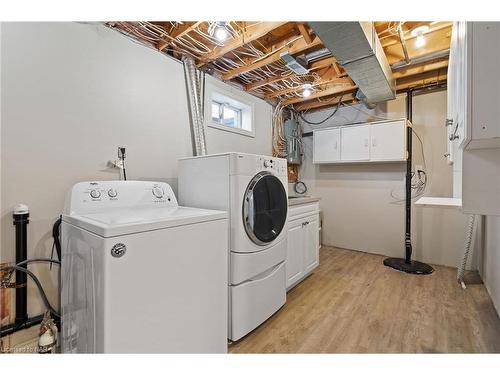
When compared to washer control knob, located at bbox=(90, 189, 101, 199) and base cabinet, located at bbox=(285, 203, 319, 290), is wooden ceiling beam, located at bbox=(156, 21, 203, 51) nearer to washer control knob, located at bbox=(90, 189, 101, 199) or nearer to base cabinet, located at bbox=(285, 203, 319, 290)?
washer control knob, located at bbox=(90, 189, 101, 199)

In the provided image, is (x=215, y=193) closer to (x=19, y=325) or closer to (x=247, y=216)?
(x=247, y=216)

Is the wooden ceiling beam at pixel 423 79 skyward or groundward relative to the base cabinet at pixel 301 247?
skyward

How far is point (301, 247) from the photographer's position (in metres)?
2.40

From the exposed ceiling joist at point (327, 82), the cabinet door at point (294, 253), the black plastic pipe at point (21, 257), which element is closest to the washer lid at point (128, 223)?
the black plastic pipe at point (21, 257)

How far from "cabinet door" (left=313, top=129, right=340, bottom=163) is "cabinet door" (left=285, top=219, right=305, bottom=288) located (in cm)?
158

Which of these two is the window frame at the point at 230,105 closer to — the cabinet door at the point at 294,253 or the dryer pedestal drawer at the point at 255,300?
the cabinet door at the point at 294,253

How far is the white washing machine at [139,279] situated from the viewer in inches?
36.7

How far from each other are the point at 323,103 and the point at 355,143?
0.85m

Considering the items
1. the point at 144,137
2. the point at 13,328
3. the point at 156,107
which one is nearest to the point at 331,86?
the point at 156,107

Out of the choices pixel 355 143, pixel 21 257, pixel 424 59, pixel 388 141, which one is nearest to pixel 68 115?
pixel 21 257

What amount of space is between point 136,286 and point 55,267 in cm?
96

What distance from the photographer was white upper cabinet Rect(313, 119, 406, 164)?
9.85 feet

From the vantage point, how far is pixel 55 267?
1.52 meters

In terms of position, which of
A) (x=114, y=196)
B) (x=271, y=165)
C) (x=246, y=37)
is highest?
(x=246, y=37)
